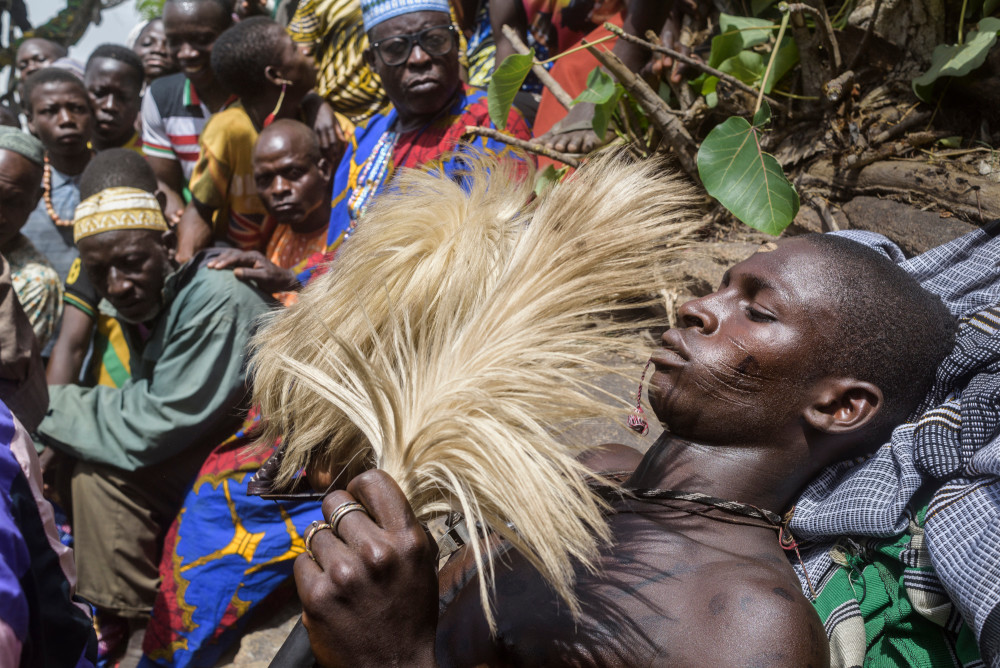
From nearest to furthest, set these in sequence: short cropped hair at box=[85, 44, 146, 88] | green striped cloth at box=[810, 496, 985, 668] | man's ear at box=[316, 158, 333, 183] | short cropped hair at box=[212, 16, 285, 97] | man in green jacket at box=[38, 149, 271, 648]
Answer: green striped cloth at box=[810, 496, 985, 668], man in green jacket at box=[38, 149, 271, 648], man's ear at box=[316, 158, 333, 183], short cropped hair at box=[212, 16, 285, 97], short cropped hair at box=[85, 44, 146, 88]

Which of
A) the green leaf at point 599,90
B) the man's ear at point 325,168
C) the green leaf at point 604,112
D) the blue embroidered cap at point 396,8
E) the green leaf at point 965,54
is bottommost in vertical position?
the man's ear at point 325,168

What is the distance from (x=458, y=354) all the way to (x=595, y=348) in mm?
250

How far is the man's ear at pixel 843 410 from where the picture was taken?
1424 millimetres

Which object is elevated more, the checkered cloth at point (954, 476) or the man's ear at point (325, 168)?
the checkered cloth at point (954, 476)

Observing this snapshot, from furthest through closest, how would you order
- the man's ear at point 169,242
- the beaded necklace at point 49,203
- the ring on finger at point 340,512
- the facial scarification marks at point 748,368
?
the beaded necklace at point 49,203
the man's ear at point 169,242
the facial scarification marks at point 748,368
the ring on finger at point 340,512

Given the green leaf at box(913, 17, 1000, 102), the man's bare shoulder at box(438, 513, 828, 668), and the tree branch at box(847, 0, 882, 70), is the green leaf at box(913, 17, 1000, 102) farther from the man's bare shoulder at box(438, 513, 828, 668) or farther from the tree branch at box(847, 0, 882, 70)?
the man's bare shoulder at box(438, 513, 828, 668)

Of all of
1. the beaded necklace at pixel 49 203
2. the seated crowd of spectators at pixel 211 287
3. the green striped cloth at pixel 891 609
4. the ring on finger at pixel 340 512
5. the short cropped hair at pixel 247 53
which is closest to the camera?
the ring on finger at pixel 340 512

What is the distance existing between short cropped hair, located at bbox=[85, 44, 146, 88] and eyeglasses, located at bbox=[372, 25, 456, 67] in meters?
2.79

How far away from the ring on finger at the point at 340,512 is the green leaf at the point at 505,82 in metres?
1.52

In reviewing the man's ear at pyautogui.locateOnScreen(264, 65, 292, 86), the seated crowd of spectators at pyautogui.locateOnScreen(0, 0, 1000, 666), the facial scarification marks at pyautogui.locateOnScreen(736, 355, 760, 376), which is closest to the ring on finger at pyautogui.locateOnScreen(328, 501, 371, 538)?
the facial scarification marks at pyautogui.locateOnScreen(736, 355, 760, 376)

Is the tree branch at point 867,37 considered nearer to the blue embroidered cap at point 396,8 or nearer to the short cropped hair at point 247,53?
the blue embroidered cap at point 396,8

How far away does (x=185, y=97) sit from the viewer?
183 inches

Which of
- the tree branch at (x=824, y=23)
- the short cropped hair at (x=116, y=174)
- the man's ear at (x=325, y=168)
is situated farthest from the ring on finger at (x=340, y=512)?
the short cropped hair at (x=116, y=174)

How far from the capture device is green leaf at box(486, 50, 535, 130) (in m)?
2.21
